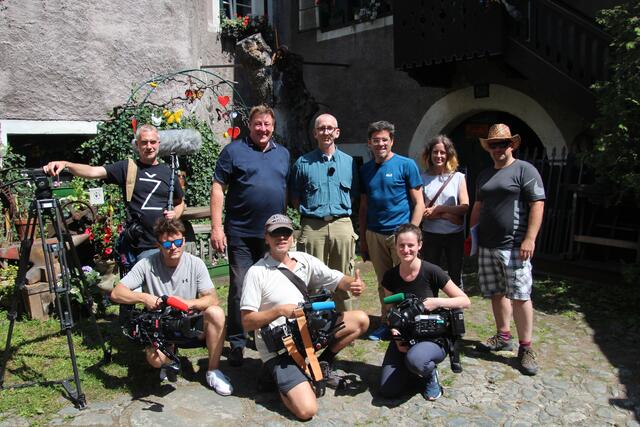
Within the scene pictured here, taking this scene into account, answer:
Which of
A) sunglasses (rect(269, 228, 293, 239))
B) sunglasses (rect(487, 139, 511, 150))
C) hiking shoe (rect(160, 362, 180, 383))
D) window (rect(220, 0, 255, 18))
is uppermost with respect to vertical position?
window (rect(220, 0, 255, 18))

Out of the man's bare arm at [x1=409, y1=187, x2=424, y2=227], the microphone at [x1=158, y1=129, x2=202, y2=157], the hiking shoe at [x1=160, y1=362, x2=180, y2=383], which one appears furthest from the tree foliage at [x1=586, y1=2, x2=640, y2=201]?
the microphone at [x1=158, y1=129, x2=202, y2=157]

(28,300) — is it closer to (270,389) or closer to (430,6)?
(270,389)

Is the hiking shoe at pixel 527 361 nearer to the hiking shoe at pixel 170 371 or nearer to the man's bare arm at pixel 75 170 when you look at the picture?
the hiking shoe at pixel 170 371

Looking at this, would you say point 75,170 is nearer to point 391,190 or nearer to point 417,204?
point 391,190

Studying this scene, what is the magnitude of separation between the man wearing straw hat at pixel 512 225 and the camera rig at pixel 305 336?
1.40 m

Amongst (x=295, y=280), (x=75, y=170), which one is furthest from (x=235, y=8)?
(x=295, y=280)

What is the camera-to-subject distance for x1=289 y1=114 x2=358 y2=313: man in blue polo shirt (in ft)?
14.4

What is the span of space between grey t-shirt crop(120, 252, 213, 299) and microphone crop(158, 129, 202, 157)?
4297 millimetres

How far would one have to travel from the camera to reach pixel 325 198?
14.4 ft

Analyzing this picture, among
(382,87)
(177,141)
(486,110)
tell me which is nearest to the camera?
(177,141)

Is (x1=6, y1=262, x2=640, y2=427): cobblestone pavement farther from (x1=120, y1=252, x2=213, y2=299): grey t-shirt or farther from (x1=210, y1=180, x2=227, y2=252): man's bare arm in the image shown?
(x1=210, y1=180, x2=227, y2=252): man's bare arm

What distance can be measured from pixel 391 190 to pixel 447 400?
5.29ft

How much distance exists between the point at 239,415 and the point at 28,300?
283 centimetres

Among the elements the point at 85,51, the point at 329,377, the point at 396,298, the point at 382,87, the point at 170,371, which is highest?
the point at 85,51
